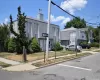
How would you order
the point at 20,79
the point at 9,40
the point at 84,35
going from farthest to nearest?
the point at 84,35, the point at 9,40, the point at 20,79

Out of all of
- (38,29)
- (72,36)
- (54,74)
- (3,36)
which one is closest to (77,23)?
(72,36)

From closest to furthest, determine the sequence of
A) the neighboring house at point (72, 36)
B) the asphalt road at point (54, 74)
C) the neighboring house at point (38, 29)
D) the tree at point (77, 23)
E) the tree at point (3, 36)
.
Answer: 1. the asphalt road at point (54, 74)
2. the tree at point (3, 36)
3. the neighboring house at point (38, 29)
4. the neighboring house at point (72, 36)
5. the tree at point (77, 23)

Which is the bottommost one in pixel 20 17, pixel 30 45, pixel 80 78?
pixel 80 78

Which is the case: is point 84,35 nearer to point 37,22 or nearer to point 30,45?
point 37,22

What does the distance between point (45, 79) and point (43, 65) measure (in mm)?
5119

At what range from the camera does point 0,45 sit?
98.5ft

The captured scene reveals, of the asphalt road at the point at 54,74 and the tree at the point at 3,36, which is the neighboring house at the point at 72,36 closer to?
the tree at the point at 3,36

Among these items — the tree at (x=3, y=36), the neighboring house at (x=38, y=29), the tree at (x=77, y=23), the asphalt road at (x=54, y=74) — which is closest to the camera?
the asphalt road at (x=54, y=74)

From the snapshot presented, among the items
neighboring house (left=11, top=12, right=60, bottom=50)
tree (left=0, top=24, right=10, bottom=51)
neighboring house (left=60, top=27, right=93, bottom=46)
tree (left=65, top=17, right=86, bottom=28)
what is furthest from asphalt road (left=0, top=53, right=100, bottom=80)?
tree (left=65, top=17, right=86, bottom=28)

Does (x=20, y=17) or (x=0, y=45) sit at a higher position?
(x=20, y=17)

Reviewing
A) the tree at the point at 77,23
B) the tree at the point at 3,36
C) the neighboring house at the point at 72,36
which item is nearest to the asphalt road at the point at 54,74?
the tree at the point at 3,36

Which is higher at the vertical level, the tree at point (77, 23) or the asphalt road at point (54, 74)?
the tree at point (77, 23)

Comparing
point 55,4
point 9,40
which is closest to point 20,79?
point 55,4

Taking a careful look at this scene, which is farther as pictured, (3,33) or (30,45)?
(3,33)
